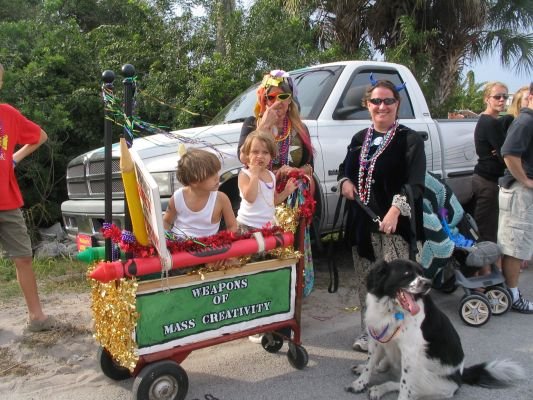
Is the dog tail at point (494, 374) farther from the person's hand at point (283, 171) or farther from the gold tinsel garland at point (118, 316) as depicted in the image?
the gold tinsel garland at point (118, 316)

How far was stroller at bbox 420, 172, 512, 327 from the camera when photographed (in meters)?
4.21

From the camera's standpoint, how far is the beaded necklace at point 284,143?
3699 mm

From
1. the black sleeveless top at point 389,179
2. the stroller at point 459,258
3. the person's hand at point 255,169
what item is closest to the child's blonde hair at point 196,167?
the person's hand at point 255,169

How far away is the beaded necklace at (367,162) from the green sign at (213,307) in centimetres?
74

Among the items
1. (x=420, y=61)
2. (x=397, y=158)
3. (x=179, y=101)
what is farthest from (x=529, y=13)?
(x=397, y=158)

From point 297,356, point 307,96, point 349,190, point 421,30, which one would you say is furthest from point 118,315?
point 421,30

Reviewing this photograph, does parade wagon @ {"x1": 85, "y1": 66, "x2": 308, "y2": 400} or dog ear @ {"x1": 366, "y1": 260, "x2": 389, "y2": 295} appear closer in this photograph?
parade wagon @ {"x1": 85, "y1": 66, "x2": 308, "y2": 400}

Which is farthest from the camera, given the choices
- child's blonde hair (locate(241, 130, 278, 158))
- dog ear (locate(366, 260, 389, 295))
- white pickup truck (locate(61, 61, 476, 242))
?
white pickup truck (locate(61, 61, 476, 242))

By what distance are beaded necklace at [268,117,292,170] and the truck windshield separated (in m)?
1.41

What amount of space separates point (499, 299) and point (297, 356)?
7.35 ft

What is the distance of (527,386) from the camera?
3.23 meters

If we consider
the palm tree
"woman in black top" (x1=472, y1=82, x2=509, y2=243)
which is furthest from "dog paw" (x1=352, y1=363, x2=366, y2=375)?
the palm tree

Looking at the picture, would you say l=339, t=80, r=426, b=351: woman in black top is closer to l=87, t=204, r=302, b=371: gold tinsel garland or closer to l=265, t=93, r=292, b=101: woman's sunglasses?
l=265, t=93, r=292, b=101: woman's sunglasses

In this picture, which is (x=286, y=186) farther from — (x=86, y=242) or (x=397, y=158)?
(x=86, y=242)
